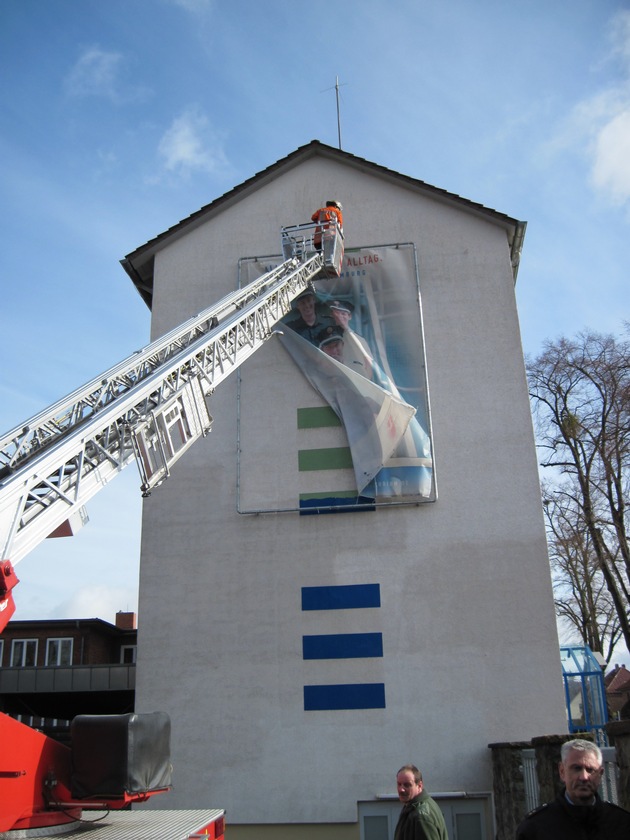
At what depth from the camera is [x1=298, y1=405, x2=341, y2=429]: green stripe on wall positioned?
14.9 m

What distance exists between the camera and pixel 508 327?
15305 mm

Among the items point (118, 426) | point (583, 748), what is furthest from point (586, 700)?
point (583, 748)

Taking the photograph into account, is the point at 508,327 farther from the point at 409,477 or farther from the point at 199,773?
the point at 199,773

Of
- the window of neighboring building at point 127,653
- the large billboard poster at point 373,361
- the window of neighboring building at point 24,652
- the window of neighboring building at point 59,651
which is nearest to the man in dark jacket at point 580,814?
the large billboard poster at point 373,361

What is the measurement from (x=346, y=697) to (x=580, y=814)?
375 inches

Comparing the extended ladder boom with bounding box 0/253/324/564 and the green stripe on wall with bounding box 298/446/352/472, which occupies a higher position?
the green stripe on wall with bounding box 298/446/352/472

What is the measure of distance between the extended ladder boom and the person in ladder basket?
382 cm

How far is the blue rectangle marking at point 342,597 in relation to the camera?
538 inches

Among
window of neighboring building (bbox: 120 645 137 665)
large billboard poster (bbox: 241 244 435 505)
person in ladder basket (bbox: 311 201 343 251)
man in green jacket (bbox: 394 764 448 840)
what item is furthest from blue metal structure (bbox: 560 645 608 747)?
window of neighboring building (bbox: 120 645 137 665)

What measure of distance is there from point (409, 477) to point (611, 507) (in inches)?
375

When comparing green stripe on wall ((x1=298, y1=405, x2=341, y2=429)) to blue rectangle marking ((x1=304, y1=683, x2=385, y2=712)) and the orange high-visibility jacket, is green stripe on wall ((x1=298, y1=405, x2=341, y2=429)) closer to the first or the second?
the orange high-visibility jacket

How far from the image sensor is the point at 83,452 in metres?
7.07

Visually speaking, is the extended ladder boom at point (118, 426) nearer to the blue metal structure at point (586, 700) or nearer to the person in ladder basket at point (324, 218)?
the person in ladder basket at point (324, 218)

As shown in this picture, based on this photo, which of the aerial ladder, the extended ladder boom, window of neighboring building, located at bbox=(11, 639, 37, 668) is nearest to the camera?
the aerial ladder
